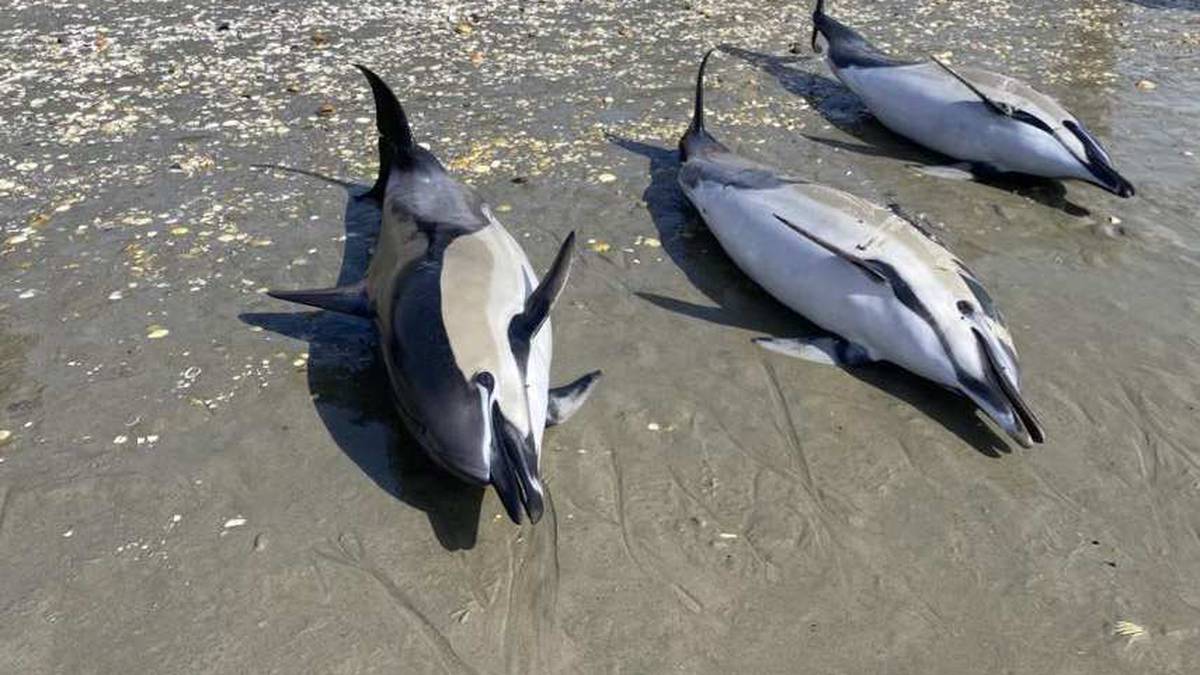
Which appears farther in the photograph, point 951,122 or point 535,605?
point 951,122

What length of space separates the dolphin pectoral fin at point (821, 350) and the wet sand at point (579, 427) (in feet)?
0.25

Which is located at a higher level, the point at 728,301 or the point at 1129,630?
the point at 1129,630

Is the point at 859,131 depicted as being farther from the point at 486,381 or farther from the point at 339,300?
the point at 486,381

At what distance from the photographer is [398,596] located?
3734mm

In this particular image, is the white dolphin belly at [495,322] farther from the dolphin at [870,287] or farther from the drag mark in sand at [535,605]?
the dolphin at [870,287]

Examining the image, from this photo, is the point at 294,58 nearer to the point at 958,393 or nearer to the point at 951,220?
the point at 951,220

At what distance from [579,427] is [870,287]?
167 cm

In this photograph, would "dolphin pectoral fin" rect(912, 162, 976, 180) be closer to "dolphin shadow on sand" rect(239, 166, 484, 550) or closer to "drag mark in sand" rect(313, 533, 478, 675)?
"dolphin shadow on sand" rect(239, 166, 484, 550)

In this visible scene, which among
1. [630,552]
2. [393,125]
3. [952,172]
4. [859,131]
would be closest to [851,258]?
[630,552]

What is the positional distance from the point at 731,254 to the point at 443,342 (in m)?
2.34

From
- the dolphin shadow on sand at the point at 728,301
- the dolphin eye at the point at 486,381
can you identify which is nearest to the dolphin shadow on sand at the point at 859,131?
the dolphin shadow on sand at the point at 728,301

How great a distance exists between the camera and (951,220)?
657 cm

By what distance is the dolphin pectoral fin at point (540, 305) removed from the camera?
169 inches

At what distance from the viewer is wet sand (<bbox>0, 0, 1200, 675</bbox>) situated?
11.9 feet
